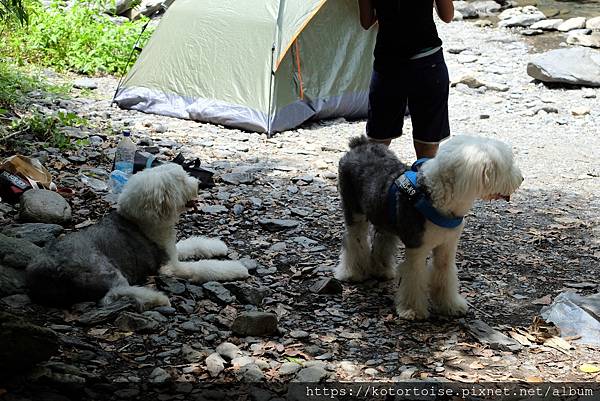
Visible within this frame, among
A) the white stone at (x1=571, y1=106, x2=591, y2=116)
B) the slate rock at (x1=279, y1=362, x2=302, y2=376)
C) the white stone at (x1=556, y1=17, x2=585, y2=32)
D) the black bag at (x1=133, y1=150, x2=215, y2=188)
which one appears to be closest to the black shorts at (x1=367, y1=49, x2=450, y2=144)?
the black bag at (x1=133, y1=150, x2=215, y2=188)

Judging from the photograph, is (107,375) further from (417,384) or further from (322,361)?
(417,384)

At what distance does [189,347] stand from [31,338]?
1.13m

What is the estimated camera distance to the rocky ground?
4094mm

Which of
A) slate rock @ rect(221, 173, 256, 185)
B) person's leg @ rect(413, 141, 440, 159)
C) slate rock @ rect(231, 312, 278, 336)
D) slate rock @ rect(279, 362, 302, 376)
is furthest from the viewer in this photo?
slate rock @ rect(221, 173, 256, 185)

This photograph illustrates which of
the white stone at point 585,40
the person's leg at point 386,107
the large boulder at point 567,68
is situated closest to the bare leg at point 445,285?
the person's leg at point 386,107

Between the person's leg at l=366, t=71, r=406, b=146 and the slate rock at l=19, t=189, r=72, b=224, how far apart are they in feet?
8.91

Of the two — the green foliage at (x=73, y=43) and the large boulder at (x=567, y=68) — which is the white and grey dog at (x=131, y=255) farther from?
the large boulder at (x=567, y=68)

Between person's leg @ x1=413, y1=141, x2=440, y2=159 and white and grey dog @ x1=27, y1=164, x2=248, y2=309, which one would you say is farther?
person's leg @ x1=413, y1=141, x2=440, y2=159

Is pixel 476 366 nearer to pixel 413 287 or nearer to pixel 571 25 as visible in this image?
pixel 413 287

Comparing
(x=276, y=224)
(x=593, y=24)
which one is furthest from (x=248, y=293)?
(x=593, y=24)

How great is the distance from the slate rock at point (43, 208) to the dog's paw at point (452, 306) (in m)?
3.25

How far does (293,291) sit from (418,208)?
127 cm

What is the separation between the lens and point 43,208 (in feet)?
20.0

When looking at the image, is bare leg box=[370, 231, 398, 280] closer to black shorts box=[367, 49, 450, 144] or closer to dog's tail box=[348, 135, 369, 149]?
dog's tail box=[348, 135, 369, 149]
